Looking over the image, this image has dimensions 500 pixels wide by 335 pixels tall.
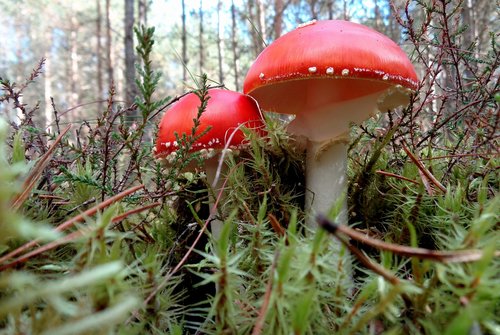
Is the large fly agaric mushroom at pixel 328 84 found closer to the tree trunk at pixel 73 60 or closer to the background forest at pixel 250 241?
the background forest at pixel 250 241

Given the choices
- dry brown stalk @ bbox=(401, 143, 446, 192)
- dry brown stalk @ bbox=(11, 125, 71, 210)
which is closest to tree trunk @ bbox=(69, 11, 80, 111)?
dry brown stalk @ bbox=(11, 125, 71, 210)

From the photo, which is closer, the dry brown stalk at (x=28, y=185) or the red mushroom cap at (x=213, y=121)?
the dry brown stalk at (x=28, y=185)

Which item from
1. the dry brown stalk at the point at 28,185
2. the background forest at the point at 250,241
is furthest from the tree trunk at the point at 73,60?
the dry brown stalk at the point at 28,185

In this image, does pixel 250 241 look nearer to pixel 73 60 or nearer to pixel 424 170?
pixel 424 170

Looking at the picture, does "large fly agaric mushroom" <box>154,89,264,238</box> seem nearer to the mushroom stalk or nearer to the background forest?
the background forest

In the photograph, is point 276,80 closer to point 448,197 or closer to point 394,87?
point 394,87

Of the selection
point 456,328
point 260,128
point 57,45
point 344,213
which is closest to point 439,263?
point 456,328
